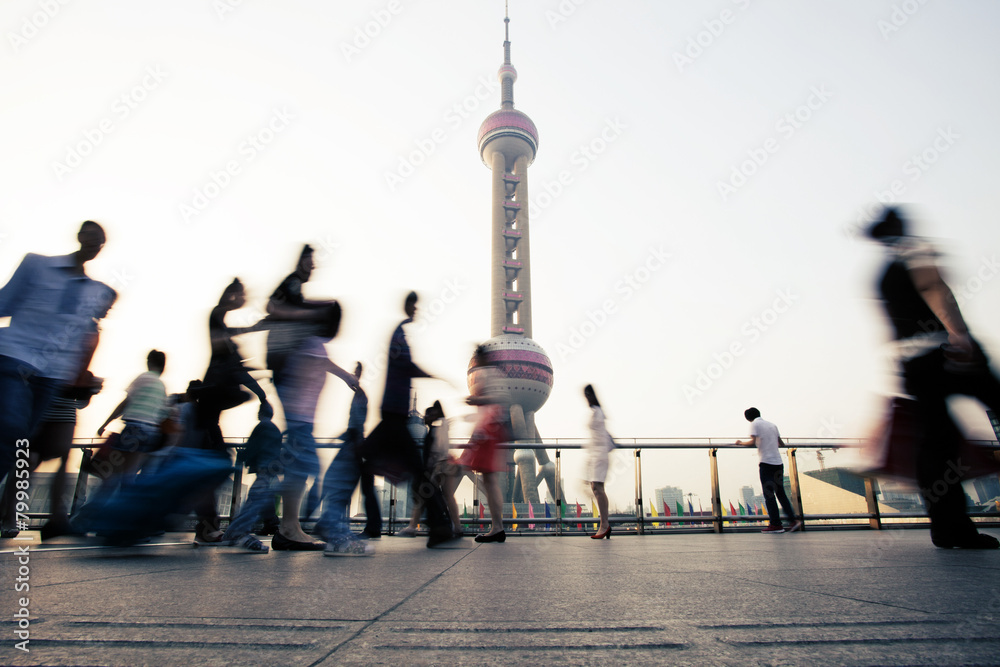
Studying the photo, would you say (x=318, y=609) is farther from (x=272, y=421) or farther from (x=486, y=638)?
(x=272, y=421)

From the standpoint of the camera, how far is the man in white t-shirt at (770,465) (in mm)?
6820

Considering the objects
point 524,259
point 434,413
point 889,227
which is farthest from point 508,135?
point 889,227

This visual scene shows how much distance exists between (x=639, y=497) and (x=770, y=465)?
1.81 metres

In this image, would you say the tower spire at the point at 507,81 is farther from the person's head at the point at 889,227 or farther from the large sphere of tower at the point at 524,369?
the person's head at the point at 889,227

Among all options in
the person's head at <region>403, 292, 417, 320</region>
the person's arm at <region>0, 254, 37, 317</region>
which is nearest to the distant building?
the person's head at <region>403, 292, 417, 320</region>

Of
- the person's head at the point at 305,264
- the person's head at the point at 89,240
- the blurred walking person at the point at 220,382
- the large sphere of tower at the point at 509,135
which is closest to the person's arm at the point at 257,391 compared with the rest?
the blurred walking person at the point at 220,382

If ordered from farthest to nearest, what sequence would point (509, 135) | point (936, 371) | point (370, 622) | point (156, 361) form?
point (509, 135), point (156, 361), point (936, 371), point (370, 622)

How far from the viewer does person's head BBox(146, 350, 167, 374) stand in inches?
159

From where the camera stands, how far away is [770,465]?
6.82 m

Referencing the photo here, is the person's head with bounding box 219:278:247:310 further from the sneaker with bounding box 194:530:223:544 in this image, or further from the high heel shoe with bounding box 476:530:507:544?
the high heel shoe with bounding box 476:530:507:544

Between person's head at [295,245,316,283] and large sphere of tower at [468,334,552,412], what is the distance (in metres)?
55.4

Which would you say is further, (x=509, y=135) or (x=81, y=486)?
(x=509, y=135)

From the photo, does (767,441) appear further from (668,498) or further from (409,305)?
(409,305)

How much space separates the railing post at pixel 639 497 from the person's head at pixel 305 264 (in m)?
5.78
